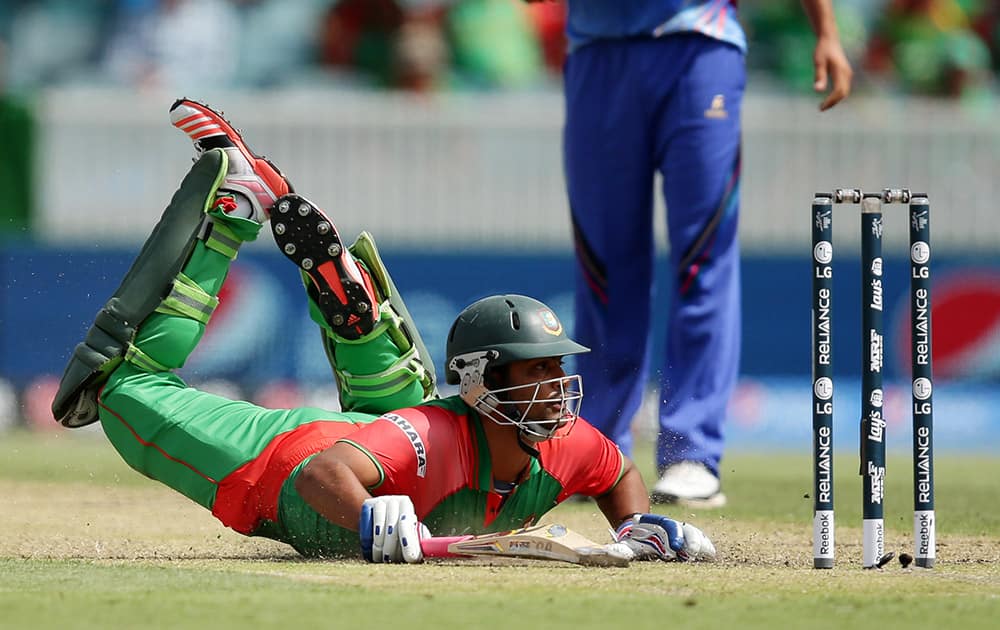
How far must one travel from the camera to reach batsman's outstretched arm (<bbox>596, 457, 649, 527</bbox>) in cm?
508

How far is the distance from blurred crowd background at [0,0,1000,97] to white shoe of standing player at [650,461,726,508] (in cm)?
710

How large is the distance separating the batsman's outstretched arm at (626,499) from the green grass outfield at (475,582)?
0.30 meters

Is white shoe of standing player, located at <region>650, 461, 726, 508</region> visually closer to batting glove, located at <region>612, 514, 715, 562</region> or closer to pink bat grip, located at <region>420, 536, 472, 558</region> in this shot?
batting glove, located at <region>612, 514, 715, 562</region>

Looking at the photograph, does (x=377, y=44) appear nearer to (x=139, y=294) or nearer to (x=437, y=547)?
(x=139, y=294)

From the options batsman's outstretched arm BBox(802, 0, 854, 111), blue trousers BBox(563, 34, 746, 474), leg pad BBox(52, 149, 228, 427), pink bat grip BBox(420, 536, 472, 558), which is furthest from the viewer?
blue trousers BBox(563, 34, 746, 474)

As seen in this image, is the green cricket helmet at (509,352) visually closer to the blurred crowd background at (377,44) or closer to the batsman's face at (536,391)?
the batsman's face at (536,391)

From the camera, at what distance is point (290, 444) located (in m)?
5.02

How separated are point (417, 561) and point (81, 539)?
4.78 ft

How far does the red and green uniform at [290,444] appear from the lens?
4.76 m

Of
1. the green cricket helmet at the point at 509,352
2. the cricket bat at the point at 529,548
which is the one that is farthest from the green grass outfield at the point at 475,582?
the green cricket helmet at the point at 509,352

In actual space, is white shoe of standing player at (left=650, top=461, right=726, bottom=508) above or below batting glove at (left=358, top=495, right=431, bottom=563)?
below

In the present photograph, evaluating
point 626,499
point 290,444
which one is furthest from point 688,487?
point 290,444

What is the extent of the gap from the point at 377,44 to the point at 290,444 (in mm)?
9158

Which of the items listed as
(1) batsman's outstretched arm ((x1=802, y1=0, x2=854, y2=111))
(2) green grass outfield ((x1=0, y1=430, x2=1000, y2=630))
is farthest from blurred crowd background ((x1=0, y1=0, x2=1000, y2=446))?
(2) green grass outfield ((x1=0, y1=430, x2=1000, y2=630))
